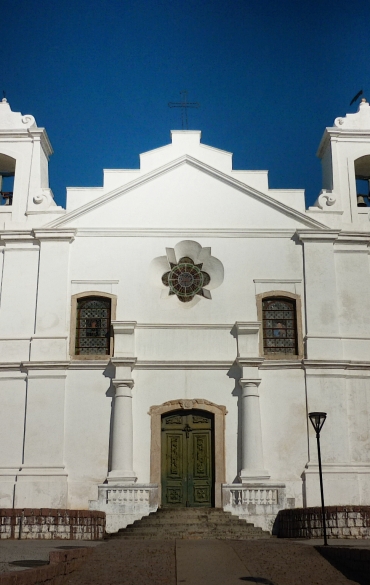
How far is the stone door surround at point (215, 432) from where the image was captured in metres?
18.9

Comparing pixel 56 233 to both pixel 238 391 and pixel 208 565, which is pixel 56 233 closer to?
pixel 238 391

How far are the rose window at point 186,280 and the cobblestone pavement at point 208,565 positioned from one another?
7876 mm

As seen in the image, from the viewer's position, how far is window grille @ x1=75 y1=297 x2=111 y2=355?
A: 65.9 feet

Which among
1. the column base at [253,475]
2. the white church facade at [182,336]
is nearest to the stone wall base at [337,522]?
the white church facade at [182,336]

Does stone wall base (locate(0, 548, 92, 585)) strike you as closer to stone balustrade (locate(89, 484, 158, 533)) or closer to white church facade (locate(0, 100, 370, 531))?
stone balustrade (locate(89, 484, 158, 533))

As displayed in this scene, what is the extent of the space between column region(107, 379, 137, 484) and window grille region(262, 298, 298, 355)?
3.74m

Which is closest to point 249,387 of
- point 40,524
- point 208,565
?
point 40,524

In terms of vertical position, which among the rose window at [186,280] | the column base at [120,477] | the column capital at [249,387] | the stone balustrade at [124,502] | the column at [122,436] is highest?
the rose window at [186,280]

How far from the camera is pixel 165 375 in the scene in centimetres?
1967

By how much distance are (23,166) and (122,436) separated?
26.9 feet

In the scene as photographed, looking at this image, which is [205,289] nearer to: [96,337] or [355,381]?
[96,337]

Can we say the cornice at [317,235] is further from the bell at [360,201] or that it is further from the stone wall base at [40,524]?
the stone wall base at [40,524]

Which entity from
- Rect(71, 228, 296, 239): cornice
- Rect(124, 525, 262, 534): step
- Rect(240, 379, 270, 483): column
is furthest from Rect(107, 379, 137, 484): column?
Rect(71, 228, 296, 239): cornice

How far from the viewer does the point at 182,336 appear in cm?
1998
